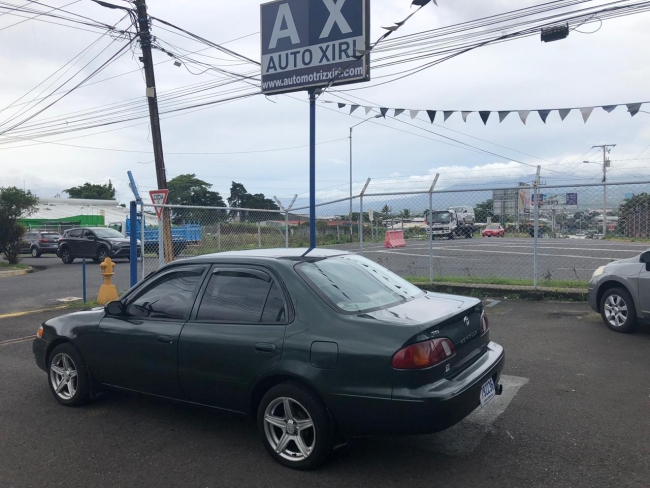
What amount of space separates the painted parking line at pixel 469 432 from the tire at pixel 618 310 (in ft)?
10.3

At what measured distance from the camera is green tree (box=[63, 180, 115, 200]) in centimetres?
8106

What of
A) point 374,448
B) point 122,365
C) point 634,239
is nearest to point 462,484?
point 374,448

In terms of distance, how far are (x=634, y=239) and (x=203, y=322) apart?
786cm

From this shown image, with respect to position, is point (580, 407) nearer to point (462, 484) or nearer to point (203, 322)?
point (462, 484)

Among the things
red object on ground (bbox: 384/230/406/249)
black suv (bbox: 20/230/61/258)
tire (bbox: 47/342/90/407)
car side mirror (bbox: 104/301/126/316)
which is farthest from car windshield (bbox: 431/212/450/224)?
black suv (bbox: 20/230/61/258)

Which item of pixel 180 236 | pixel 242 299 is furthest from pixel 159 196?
pixel 242 299

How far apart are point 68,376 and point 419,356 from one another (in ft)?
11.2

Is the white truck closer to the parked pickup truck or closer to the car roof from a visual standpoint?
the parked pickup truck

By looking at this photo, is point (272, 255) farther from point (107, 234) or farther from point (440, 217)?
point (107, 234)

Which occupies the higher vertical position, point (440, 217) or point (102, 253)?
point (440, 217)

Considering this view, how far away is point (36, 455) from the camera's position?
13.7 feet

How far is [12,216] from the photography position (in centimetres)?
2133

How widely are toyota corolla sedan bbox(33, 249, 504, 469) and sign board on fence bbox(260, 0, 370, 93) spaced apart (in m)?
5.56

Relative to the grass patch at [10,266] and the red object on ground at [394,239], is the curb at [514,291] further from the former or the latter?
the grass patch at [10,266]
